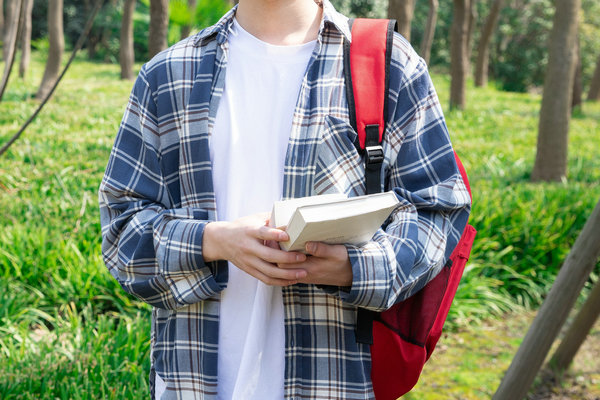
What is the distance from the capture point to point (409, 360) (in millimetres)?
1369

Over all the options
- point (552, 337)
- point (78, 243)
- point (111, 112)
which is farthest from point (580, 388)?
point (111, 112)

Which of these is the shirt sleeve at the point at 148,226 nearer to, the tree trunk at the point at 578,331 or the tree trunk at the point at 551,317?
the tree trunk at the point at 551,317

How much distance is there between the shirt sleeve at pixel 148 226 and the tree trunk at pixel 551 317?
1.55 meters

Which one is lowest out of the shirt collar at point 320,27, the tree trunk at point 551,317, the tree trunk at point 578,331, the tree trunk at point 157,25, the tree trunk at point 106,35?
the tree trunk at point 578,331

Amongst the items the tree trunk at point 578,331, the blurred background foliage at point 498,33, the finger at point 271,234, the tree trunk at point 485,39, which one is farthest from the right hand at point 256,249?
the blurred background foliage at point 498,33

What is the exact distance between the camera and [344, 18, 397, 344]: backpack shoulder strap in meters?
1.33

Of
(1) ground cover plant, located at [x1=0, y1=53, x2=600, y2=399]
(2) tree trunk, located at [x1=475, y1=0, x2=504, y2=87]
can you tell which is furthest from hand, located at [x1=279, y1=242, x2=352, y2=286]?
(2) tree trunk, located at [x1=475, y1=0, x2=504, y2=87]

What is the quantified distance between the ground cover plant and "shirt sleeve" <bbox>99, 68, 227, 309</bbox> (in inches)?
53.2

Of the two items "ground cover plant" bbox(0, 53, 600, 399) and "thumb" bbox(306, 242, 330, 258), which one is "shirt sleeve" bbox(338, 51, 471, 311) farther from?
"ground cover plant" bbox(0, 53, 600, 399)

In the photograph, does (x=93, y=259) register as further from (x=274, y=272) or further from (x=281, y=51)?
(x=274, y=272)

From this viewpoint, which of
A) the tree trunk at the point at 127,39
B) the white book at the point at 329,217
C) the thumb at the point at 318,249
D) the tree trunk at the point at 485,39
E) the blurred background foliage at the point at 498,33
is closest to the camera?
the white book at the point at 329,217

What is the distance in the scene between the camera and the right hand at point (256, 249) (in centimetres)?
117

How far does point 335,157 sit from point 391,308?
0.35 m

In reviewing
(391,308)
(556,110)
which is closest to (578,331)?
(391,308)
